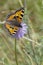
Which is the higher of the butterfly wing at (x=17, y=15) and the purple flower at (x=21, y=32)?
the butterfly wing at (x=17, y=15)

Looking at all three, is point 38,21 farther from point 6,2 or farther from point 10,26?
point 10,26

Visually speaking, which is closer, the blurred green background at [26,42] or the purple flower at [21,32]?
the purple flower at [21,32]

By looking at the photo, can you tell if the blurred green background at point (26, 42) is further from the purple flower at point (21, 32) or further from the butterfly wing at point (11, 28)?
the butterfly wing at point (11, 28)

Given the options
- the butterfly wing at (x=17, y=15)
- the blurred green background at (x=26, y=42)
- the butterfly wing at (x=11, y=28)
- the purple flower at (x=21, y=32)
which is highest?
the butterfly wing at (x=17, y=15)

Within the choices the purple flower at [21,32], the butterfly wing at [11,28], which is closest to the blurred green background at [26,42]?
the purple flower at [21,32]

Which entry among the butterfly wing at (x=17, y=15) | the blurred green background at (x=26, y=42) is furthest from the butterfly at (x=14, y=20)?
the blurred green background at (x=26, y=42)

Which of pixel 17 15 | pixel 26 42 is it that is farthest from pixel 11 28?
pixel 26 42

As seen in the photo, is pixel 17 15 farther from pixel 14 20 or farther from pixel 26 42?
pixel 26 42
